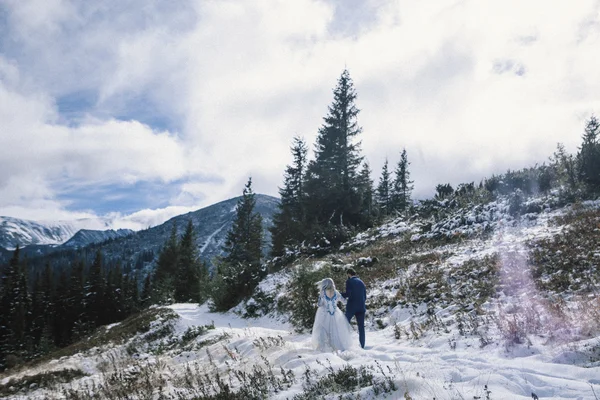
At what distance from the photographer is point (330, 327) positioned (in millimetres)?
9000

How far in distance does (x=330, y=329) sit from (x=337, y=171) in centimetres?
2462

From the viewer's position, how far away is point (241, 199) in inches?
1325

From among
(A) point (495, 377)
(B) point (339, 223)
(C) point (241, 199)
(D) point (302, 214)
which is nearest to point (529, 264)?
(A) point (495, 377)

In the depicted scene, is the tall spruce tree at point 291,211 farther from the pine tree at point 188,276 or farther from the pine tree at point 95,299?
the pine tree at point 95,299

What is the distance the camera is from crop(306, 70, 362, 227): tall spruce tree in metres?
31.4

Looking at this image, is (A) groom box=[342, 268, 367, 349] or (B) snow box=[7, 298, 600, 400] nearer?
(B) snow box=[7, 298, 600, 400]

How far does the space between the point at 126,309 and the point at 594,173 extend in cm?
6419

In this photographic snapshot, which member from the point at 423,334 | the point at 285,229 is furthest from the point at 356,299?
the point at 285,229

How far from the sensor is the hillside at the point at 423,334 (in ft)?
18.5

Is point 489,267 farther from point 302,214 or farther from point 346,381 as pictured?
point 302,214

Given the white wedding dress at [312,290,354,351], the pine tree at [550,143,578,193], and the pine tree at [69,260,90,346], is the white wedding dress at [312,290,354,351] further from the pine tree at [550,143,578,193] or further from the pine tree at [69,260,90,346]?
the pine tree at [69,260,90,346]

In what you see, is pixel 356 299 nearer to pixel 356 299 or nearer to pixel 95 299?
pixel 356 299

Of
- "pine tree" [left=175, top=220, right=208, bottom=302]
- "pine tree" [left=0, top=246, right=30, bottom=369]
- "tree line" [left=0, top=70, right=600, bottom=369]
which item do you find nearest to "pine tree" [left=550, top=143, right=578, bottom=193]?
"tree line" [left=0, top=70, right=600, bottom=369]

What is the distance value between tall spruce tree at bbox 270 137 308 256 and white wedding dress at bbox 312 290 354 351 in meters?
20.6
